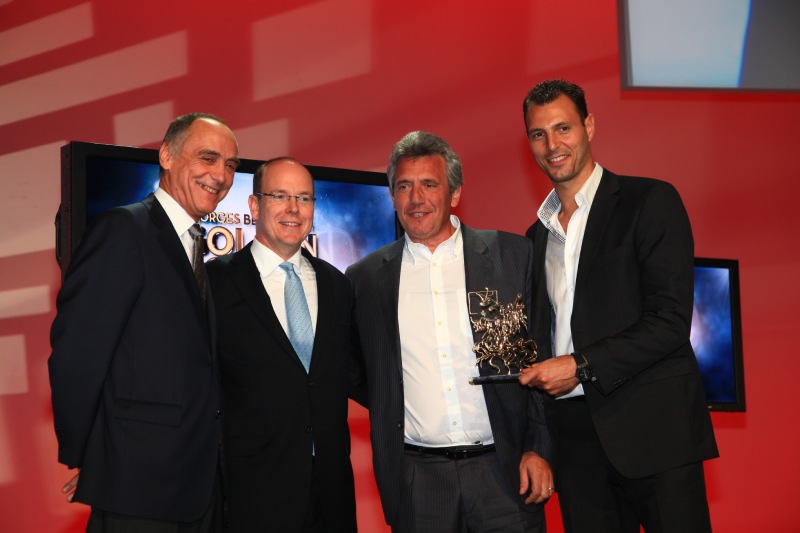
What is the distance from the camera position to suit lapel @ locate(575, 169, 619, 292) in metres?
2.63

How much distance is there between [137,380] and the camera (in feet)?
7.29

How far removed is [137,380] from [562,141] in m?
1.58

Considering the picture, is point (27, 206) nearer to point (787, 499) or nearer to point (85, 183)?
point (85, 183)

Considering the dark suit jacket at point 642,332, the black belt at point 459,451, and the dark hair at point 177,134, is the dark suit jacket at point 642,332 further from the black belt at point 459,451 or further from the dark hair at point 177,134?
the dark hair at point 177,134

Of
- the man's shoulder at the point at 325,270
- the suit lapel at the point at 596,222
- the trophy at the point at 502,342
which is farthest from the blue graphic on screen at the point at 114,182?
the suit lapel at the point at 596,222

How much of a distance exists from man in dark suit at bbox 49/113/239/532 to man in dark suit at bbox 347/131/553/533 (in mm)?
629

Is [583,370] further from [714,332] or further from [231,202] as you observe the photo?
[714,332]

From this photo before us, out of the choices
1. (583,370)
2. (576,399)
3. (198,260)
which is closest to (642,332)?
(583,370)

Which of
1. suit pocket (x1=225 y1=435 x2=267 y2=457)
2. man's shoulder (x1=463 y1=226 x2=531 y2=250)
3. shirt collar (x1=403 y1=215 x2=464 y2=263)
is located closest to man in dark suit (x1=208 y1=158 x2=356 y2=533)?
suit pocket (x1=225 y1=435 x2=267 y2=457)

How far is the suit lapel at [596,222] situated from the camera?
2.63 meters

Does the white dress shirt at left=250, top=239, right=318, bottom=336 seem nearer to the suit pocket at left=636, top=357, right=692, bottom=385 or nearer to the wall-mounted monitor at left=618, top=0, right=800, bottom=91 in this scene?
the suit pocket at left=636, top=357, right=692, bottom=385

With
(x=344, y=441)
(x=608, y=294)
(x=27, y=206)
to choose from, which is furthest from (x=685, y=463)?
(x=27, y=206)

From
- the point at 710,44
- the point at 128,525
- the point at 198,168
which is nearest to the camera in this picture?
the point at 128,525

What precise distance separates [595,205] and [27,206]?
287 centimetres
